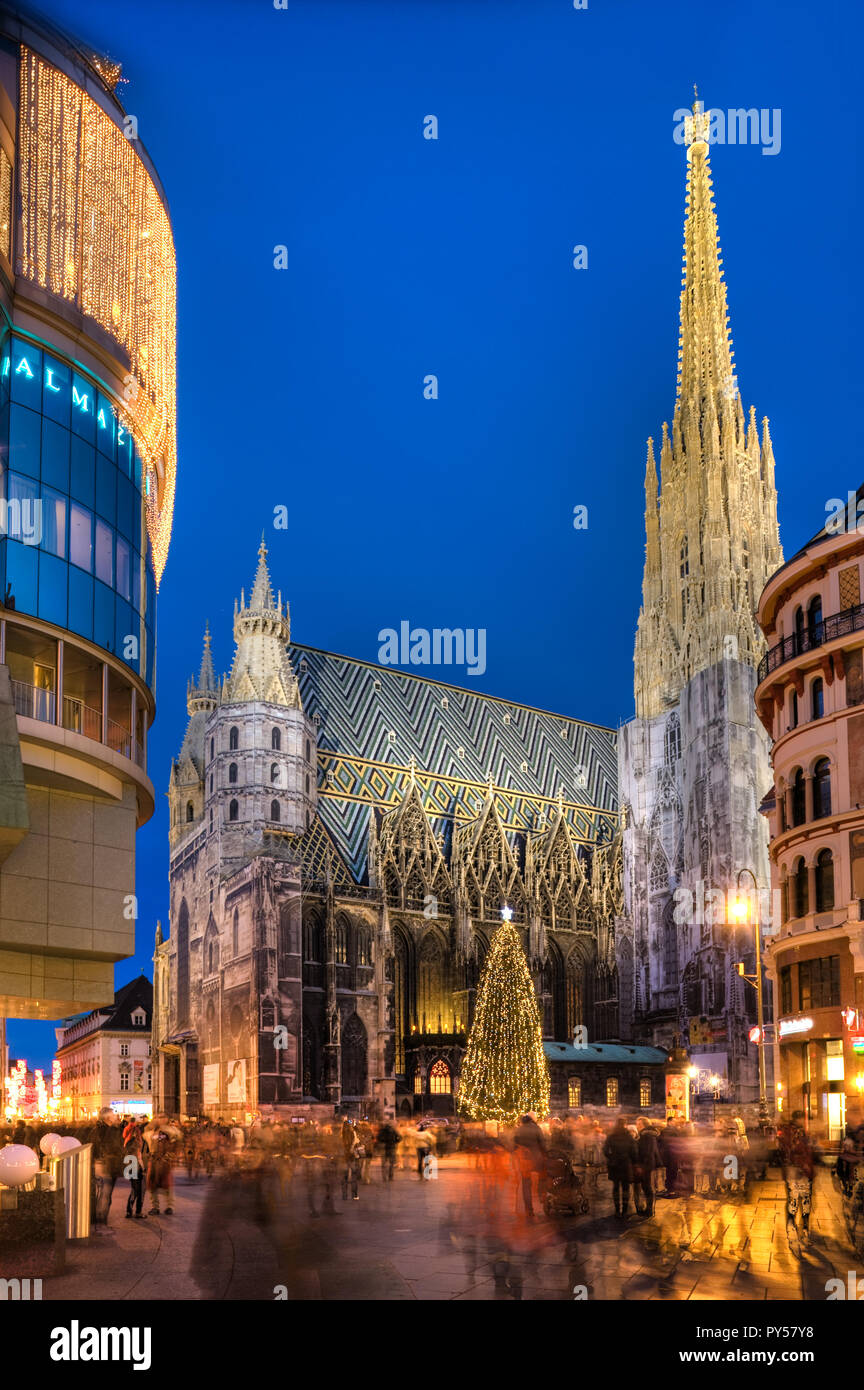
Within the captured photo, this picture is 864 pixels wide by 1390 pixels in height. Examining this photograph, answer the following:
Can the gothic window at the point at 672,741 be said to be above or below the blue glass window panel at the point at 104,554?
above

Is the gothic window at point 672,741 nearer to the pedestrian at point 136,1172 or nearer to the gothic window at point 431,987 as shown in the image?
the gothic window at point 431,987

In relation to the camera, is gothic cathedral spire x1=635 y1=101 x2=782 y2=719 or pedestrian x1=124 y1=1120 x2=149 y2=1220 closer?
pedestrian x1=124 y1=1120 x2=149 y2=1220

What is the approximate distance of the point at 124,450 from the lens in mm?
37500

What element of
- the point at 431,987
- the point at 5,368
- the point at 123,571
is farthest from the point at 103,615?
the point at 431,987

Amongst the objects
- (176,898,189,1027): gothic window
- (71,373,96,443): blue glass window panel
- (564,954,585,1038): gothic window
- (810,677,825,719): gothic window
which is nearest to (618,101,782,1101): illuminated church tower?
(564,954,585,1038): gothic window

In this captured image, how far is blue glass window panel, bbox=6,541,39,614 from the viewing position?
1267 inches

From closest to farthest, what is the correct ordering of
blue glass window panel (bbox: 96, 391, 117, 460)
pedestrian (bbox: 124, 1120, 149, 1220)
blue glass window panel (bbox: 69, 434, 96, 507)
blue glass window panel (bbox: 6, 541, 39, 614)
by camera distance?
1. pedestrian (bbox: 124, 1120, 149, 1220)
2. blue glass window panel (bbox: 6, 541, 39, 614)
3. blue glass window panel (bbox: 69, 434, 96, 507)
4. blue glass window panel (bbox: 96, 391, 117, 460)

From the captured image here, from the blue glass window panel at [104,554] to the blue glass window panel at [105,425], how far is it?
2.07 m

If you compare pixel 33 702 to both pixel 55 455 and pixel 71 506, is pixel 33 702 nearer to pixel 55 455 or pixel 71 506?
pixel 71 506

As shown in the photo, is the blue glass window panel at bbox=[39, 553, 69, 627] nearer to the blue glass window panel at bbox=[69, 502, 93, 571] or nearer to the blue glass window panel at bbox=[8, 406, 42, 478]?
the blue glass window panel at bbox=[69, 502, 93, 571]

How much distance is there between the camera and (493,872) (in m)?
83.8

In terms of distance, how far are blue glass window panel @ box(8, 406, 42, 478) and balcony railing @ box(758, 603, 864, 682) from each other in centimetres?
1864

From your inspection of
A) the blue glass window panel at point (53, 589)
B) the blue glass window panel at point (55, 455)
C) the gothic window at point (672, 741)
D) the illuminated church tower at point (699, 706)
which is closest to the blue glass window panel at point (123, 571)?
the blue glass window panel at point (53, 589)

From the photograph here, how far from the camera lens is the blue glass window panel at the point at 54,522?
33312 millimetres
